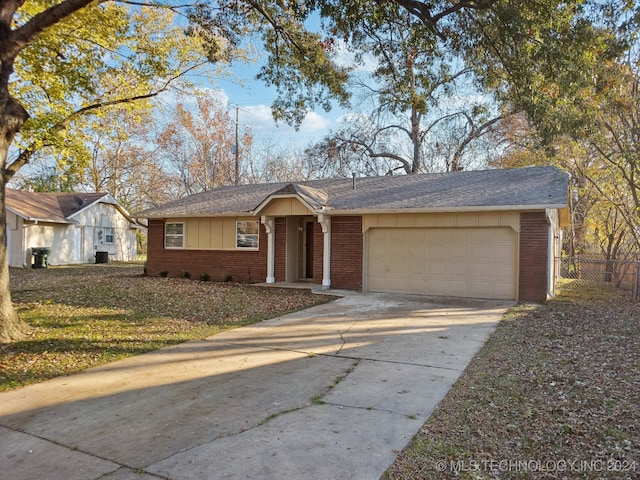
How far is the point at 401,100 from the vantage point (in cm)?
991

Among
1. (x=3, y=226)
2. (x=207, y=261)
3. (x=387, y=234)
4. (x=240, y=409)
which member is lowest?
(x=240, y=409)

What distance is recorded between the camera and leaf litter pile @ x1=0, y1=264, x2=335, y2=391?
21.1ft

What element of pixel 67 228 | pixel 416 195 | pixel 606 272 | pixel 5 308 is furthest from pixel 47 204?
pixel 606 272

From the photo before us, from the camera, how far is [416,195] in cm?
1412

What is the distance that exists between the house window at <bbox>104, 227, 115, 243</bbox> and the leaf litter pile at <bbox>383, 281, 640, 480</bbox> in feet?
92.4

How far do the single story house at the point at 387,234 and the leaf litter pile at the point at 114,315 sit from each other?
1688mm

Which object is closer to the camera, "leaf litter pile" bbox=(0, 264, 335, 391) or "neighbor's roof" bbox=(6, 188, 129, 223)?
"leaf litter pile" bbox=(0, 264, 335, 391)

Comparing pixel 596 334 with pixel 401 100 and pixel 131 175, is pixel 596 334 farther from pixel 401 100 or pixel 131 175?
pixel 131 175

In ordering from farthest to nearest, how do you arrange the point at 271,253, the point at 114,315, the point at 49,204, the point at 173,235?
1. the point at 49,204
2. the point at 173,235
3. the point at 271,253
4. the point at 114,315

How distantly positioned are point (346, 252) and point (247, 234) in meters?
4.24

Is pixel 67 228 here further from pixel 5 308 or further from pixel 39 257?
pixel 5 308

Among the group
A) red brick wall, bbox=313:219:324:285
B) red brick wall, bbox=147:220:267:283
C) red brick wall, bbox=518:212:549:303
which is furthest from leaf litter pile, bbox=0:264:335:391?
red brick wall, bbox=518:212:549:303

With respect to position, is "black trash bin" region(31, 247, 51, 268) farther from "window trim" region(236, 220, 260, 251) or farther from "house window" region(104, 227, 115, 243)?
"window trim" region(236, 220, 260, 251)

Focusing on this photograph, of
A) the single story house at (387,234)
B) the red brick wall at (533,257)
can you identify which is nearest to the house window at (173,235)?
the single story house at (387,234)
